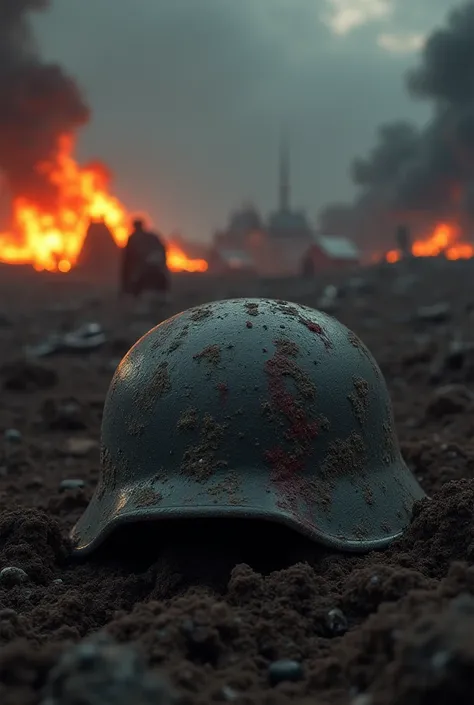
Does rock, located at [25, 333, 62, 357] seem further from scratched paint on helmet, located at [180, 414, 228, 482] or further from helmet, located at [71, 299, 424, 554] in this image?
scratched paint on helmet, located at [180, 414, 228, 482]

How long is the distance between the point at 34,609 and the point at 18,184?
122 feet

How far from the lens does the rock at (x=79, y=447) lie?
218 inches

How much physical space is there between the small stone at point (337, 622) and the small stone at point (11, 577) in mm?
1148

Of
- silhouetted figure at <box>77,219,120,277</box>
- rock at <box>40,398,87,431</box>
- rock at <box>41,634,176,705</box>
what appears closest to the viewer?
rock at <box>41,634,176,705</box>

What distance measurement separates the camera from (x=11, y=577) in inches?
112

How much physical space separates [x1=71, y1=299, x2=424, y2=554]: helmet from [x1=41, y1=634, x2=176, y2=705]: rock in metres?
1.16

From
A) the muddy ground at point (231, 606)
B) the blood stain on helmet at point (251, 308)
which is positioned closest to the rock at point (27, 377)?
the muddy ground at point (231, 606)

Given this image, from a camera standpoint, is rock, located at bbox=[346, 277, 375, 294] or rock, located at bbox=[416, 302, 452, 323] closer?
rock, located at bbox=[416, 302, 452, 323]

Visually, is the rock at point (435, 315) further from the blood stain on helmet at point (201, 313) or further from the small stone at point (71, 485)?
the blood stain on helmet at point (201, 313)

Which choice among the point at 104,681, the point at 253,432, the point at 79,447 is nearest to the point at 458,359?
the point at 79,447

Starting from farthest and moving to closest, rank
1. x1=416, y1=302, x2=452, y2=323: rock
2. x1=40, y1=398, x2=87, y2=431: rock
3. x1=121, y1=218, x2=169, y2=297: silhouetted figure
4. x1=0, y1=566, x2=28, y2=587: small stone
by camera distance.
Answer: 1. x1=121, y1=218, x2=169, y2=297: silhouetted figure
2. x1=416, y1=302, x2=452, y2=323: rock
3. x1=40, y1=398, x2=87, y2=431: rock
4. x1=0, y1=566, x2=28, y2=587: small stone

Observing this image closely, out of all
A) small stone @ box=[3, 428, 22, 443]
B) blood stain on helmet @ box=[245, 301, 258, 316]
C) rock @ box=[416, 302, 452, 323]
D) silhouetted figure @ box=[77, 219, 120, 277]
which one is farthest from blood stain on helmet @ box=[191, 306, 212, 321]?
silhouetted figure @ box=[77, 219, 120, 277]

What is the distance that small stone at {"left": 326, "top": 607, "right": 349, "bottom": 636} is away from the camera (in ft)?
7.28

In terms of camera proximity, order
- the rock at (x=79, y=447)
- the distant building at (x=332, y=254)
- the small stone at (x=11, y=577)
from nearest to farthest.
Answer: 1. the small stone at (x=11, y=577)
2. the rock at (x=79, y=447)
3. the distant building at (x=332, y=254)
